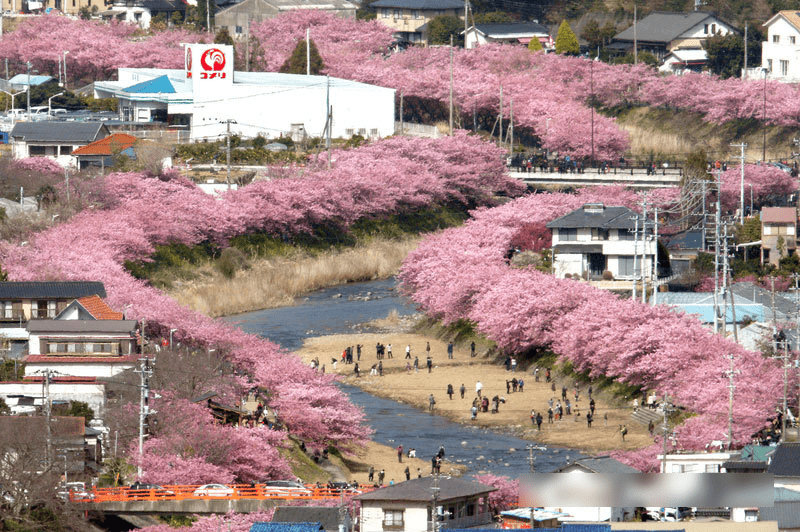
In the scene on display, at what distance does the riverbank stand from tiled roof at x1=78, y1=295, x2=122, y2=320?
936cm

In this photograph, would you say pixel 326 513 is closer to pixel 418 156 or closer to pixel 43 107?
pixel 418 156

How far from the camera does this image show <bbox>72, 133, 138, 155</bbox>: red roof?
94.6 m

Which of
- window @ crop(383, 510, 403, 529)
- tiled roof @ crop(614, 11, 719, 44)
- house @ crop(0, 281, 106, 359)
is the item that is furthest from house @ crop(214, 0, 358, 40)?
window @ crop(383, 510, 403, 529)

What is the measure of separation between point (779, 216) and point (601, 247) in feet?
28.6

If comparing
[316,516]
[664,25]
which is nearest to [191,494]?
[316,516]

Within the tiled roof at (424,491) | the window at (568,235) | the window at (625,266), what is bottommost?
the tiled roof at (424,491)

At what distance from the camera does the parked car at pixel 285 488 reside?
4784 centimetres

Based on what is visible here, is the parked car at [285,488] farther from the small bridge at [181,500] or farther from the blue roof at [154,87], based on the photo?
the blue roof at [154,87]

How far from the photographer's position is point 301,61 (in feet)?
389

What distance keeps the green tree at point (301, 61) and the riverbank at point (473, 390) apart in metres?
44.3

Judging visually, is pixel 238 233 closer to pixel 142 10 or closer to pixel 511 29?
pixel 511 29

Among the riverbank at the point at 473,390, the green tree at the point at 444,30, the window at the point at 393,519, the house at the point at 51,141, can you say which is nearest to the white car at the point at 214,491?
the window at the point at 393,519

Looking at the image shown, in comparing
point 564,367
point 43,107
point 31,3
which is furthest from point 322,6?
point 564,367

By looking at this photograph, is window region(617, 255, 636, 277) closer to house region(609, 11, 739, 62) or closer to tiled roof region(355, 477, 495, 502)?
tiled roof region(355, 477, 495, 502)
